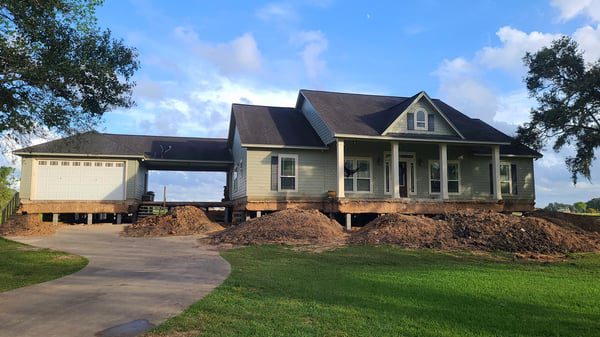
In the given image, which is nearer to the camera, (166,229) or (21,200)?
(166,229)

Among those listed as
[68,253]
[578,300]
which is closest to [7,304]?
[68,253]

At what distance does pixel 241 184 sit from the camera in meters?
23.4

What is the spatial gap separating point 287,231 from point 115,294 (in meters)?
8.50

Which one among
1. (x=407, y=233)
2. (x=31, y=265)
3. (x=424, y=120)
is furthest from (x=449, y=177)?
(x=31, y=265)

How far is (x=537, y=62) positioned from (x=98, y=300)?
77.0 feet

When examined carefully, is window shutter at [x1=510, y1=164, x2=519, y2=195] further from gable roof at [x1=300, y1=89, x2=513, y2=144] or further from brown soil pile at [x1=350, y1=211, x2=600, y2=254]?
brown soil pile at [x1=350, y1=211, x2=600, y2=254]

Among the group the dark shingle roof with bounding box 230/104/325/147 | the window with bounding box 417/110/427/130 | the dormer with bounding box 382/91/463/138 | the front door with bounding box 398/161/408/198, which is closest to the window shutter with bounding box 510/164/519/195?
the dormer with bounding box 382/91/463/138

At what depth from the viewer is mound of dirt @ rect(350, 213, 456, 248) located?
46.9 feet

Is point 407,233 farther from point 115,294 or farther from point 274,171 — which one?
point 115,294

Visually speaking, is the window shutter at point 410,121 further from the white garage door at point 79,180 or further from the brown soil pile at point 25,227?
the brown soil pile at point 25,227

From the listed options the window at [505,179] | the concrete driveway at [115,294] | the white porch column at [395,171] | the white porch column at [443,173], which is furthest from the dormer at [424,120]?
the concrete driveway at [115,294]

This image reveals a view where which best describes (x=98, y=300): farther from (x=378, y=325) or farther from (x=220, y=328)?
(x=378, y=325)

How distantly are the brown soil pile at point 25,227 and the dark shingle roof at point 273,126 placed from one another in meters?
9.07

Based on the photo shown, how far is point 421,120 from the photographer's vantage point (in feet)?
74.0
